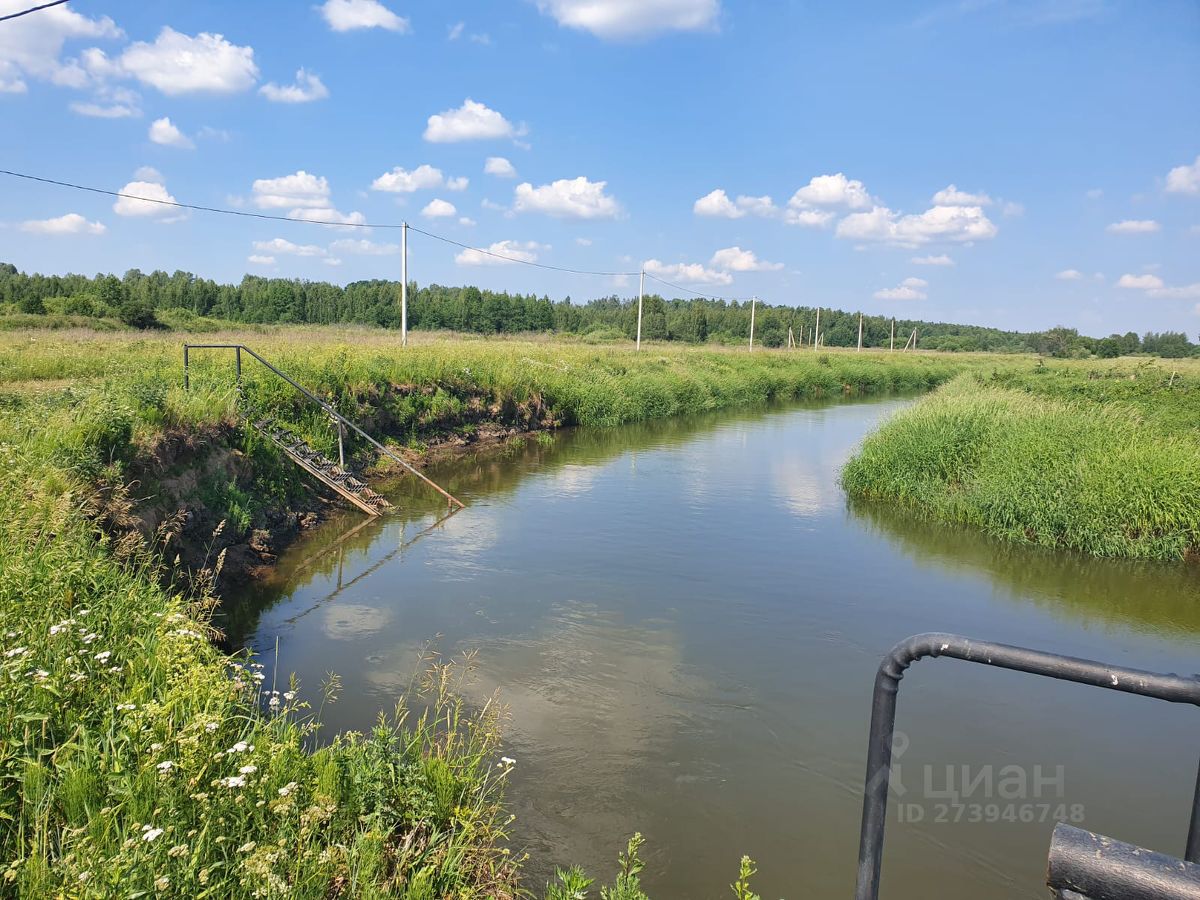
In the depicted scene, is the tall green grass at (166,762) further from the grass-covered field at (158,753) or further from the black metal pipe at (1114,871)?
the black metal pipe at (1114,871)

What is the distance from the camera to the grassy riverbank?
1151 cm

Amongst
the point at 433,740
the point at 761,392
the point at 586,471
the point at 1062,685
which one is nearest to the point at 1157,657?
the point at 1062,685

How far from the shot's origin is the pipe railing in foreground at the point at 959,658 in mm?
1568

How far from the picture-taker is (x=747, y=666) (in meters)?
7.71

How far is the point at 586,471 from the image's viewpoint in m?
18.3

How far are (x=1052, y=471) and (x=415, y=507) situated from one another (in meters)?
11.3

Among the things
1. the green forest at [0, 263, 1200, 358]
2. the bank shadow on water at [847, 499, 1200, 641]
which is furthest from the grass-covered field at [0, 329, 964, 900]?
the green forest at [0, 263, 1200, 358]

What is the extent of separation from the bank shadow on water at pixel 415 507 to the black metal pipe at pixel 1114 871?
7.94 metres

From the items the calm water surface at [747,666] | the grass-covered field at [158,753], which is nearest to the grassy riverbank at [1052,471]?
A: the calm water surface at [747,666]

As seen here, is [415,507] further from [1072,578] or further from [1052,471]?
[1052,471]

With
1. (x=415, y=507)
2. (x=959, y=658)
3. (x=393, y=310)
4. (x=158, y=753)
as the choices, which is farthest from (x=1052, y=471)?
(x=393, y=310)

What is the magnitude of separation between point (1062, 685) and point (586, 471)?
11.8 metres

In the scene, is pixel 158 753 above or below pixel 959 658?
below

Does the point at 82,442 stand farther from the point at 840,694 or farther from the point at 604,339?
the point at 604,339
